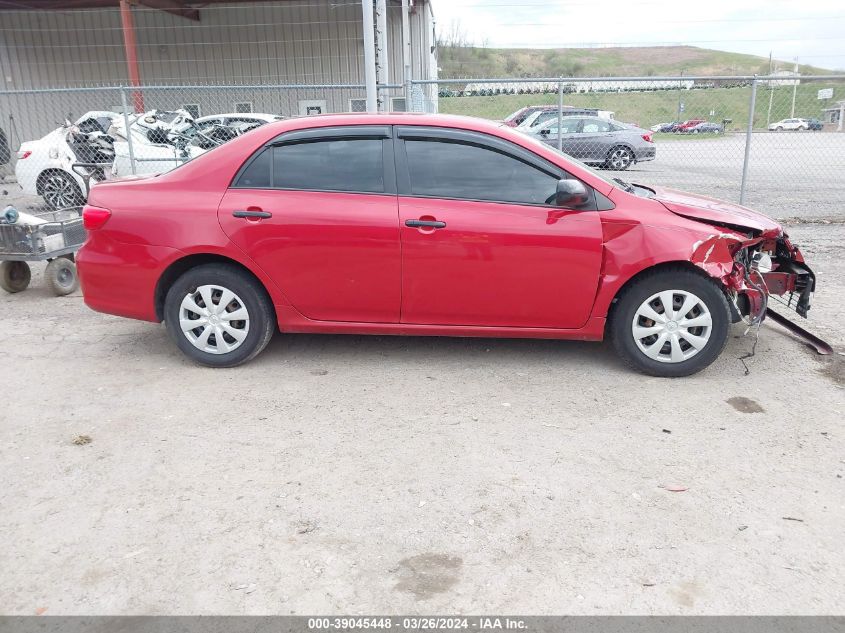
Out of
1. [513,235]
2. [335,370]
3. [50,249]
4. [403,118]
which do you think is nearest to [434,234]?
[513,235]

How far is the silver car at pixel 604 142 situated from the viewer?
46.5ft

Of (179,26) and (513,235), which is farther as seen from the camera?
(179,26)

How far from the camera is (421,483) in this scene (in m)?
3.30

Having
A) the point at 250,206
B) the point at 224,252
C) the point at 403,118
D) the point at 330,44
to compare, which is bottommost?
the point at 224,252

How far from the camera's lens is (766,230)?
459 centimetres

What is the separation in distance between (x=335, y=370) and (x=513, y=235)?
1543 millimetres

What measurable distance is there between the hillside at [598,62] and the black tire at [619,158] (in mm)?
39569

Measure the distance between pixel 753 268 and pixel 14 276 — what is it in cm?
688

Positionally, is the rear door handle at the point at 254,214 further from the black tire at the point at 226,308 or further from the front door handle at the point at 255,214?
the black tire at the point at 226,308

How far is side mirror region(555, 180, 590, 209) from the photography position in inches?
168

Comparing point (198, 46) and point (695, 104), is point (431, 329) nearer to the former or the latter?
point (695, 104)

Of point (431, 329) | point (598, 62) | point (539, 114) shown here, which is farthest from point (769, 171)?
point (598, 62)

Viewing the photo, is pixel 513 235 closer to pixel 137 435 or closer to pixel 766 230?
pixel 766 230

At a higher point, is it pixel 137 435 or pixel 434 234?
pixel 434 234
